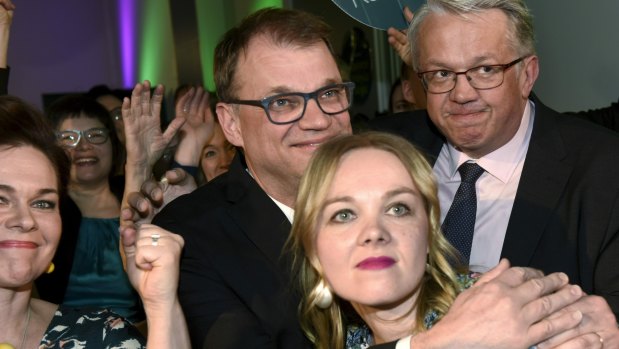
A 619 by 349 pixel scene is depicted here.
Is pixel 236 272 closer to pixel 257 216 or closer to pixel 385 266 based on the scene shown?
pixel 257 216

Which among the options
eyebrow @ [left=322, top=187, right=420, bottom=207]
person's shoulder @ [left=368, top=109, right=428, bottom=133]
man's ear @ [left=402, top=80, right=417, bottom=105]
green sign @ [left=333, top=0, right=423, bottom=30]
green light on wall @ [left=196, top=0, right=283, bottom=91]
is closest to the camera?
eyebrow @ [left=322, top=187, right=420, bottom=207]

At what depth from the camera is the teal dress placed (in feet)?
11.7

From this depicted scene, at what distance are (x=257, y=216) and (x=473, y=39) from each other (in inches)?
32.3

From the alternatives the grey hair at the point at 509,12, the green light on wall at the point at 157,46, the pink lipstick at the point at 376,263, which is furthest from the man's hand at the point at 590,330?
the green light on wall at the point at 157,46

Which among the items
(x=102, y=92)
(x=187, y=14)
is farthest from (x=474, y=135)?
(x=187, y=14)

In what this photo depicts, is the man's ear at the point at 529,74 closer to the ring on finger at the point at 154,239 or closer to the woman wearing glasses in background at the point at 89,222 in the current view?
the ring on finger at the point at 154,239

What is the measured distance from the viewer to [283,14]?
258 cm

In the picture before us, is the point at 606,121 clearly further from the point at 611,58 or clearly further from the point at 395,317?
the point at 395,317

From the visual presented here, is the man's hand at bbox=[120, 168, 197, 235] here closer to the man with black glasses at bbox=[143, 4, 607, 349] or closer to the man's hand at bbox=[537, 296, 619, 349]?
the man with black glasses at bbox=[143, 4, 607, 349]

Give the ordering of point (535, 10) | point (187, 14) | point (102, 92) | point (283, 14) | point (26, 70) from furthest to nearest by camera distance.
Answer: point (26, 70) → point (187, 14) → point (102, 92) → point (535, 10) → point (283, 14)

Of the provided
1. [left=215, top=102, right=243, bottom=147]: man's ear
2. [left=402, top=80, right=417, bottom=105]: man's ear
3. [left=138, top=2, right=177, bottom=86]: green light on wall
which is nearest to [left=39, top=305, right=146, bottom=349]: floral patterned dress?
[left=215, top=102, right=243, bottom=147]: man's ear

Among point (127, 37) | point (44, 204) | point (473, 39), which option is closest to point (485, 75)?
point (473, 39)

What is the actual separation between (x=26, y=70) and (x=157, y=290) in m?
9.18

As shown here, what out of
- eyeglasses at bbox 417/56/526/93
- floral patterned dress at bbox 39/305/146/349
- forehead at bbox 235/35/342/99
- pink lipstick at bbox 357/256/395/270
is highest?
forehead at bbox 235/35/342/99
